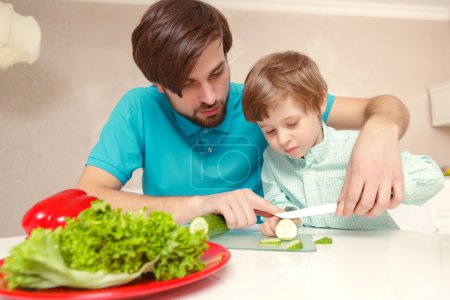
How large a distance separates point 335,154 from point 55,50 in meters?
2.80

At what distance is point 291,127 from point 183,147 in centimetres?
43

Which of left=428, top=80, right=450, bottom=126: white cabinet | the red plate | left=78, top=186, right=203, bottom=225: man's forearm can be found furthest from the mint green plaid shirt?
left=428, top=80, right=450, bottom=126: white cabinet

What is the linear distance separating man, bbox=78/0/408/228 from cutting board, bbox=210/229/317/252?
0.04 m

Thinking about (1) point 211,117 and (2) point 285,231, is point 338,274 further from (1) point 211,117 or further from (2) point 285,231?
(1) point 211,117

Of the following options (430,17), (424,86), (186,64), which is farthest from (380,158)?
(430,17)

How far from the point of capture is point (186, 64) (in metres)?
1.20

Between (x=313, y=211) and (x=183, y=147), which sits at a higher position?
(x=183, y=147)

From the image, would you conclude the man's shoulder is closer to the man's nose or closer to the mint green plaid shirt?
the man's nose

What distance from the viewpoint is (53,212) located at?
0.76 m

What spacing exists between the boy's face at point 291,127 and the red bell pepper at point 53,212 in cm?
61

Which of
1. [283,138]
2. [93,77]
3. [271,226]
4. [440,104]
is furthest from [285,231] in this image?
[440,104]

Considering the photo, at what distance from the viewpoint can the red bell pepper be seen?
0.75 metres

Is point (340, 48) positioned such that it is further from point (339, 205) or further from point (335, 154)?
point (339, 205)

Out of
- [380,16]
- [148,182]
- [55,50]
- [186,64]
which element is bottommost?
[148,182]
